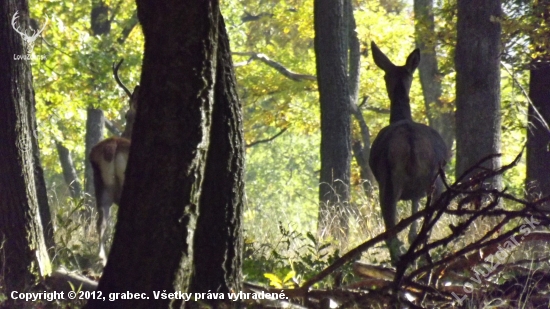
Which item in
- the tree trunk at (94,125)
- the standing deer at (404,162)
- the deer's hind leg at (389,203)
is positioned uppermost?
the tree trunk at (94,125)

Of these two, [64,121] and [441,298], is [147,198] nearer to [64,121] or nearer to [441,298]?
[441,298]

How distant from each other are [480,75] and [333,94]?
3.16 m

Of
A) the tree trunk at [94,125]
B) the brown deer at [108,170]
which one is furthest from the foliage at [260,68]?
the brown deer at [108,170]

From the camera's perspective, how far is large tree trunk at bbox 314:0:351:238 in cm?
1473

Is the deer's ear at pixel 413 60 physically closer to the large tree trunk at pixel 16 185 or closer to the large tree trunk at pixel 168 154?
the large tree trunk at pixel 16 185

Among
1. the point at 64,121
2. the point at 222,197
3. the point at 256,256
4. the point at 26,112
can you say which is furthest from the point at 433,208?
the point at 64,121

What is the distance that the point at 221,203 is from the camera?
18.4ft

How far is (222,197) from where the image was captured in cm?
560

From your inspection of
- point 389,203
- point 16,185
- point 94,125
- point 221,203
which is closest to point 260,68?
point 94,125

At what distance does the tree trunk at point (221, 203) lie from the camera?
5574 mm

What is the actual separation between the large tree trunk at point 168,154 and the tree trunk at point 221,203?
41cm

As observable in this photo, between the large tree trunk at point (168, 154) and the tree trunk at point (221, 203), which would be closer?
the large tree trunk at point (168, 154)

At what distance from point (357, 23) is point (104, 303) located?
2056 cm

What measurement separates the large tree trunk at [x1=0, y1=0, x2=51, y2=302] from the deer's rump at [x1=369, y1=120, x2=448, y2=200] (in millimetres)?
3960
